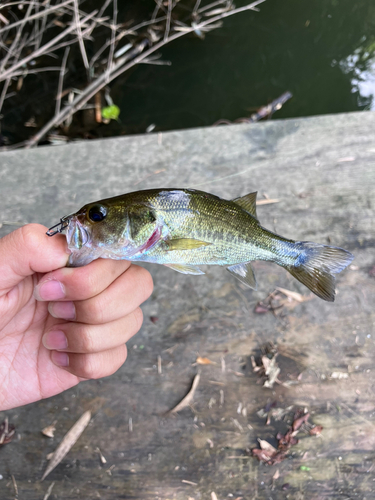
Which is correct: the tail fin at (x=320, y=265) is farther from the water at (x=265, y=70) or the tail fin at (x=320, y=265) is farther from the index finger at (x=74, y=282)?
the water at (x=265, y=70)

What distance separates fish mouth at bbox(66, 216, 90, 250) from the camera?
4.41 ft

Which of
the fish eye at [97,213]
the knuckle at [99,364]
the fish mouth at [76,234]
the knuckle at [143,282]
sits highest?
the fish eye at [97,213]

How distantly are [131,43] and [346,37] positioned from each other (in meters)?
3.19

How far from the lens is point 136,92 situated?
427 centimetres

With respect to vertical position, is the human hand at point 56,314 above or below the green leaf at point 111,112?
below

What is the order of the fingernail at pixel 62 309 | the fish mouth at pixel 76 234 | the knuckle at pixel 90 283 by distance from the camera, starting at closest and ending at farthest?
the fish mouth at pixel 76 234 < the knuckle at pixel 90 283 < the fingernail at pixel 62 309

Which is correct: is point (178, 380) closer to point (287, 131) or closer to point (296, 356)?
point (296, 356)

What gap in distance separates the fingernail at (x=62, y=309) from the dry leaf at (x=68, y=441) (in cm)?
149

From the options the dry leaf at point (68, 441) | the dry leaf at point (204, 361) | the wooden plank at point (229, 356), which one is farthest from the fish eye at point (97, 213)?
the dry leaf at point (68, 441)

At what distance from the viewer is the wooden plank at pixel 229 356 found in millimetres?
2502

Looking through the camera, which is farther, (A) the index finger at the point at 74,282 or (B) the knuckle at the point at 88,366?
(B) the knuckle at the point at 88,366

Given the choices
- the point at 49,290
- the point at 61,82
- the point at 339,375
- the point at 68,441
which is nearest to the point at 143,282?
the point at 49,290

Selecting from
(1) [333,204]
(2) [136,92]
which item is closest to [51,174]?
(2) [136,92]

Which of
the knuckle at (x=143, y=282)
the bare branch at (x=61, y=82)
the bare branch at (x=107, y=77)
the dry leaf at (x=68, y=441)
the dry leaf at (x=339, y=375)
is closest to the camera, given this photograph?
the knuckle at (x=143, y=282)
